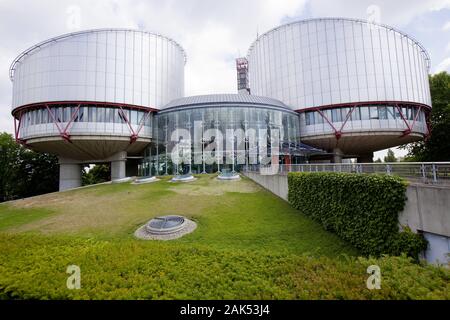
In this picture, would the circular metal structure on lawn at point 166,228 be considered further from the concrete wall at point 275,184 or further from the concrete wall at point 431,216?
the concrete wall at point 431,216

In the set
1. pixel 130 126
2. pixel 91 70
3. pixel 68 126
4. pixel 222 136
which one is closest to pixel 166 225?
pixel 222 136

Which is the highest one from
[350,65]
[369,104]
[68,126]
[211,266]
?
[350,65]

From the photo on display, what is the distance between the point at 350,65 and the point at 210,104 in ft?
Result: 87.8

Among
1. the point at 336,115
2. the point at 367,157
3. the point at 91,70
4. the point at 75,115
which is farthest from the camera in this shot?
the point at 367,157

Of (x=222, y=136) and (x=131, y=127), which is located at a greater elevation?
(x=131, y=127)

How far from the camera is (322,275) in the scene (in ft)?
20.0

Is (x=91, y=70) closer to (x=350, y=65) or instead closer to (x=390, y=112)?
(x=350, y=65)

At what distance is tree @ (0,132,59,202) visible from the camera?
46.0 m

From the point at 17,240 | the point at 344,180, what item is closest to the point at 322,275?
the point at 344,180

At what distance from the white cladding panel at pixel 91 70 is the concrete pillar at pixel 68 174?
1160cm

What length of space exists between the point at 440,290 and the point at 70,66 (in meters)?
46.3

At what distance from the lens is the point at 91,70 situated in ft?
120

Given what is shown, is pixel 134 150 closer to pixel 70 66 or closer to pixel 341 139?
pixel 70 66

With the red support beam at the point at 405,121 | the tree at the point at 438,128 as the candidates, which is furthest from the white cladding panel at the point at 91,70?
the tree at the point at 438,128
